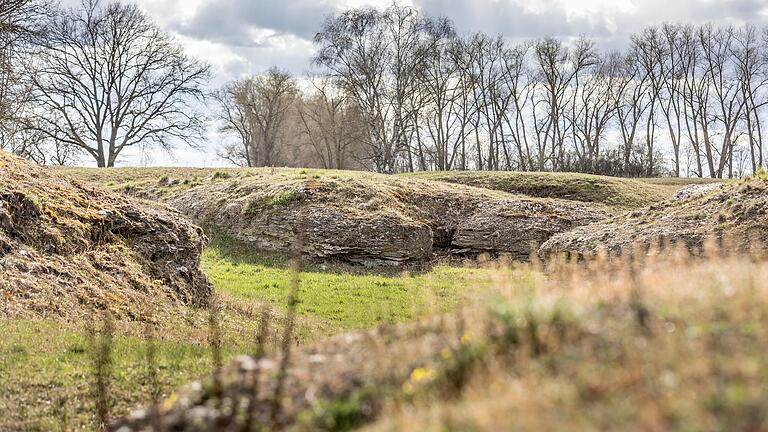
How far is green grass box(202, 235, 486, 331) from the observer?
1484cm

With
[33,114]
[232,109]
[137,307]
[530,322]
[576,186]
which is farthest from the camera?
[232,109]

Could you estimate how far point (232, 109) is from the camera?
214 ft

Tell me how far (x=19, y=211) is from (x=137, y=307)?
9.98 feet

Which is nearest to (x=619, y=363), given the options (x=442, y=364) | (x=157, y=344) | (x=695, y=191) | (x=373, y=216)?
(x=442, y=364)

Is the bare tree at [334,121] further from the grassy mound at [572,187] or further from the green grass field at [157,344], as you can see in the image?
the green grass field at [157,344]

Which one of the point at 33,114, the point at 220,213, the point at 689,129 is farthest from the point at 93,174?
the point at 689,129

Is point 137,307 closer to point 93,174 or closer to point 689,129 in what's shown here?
point 93,174

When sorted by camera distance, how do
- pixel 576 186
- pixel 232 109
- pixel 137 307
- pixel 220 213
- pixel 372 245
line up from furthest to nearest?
pixel 232 109, pixel 576 186, pixel 220 213, pixel 372 245, pixel 137 307

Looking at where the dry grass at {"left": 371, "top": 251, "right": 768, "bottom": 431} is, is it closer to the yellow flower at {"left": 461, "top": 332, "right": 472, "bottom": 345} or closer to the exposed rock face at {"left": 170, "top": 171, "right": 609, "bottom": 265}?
the yellow flower at {"left": 461, "top": 332, "right": 472, "bottom": 345}

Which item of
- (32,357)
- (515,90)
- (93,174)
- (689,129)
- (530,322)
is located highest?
(515,90)

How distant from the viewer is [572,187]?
34906mm

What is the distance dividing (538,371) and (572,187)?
32.6 metres

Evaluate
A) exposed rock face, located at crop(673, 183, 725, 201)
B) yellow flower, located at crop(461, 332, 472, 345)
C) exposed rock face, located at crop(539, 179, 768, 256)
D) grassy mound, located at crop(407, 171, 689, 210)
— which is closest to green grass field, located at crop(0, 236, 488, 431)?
yellow flower, located at crop(461, 332, 472, 345)

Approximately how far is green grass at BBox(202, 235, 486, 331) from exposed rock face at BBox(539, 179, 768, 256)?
3574 millimetres
